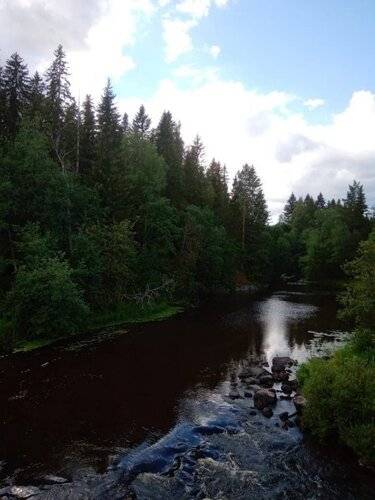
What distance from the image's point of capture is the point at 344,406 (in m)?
16.3

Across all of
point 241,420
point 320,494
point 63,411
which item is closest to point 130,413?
point 63,411

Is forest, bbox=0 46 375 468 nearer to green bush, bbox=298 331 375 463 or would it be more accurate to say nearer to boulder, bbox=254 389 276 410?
green bush, bbox=298 331 375 463

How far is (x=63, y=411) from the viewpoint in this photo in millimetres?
20016

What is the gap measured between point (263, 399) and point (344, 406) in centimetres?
578

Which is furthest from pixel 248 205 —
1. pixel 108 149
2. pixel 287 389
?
pixel 287 389

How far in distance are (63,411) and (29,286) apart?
13.9m

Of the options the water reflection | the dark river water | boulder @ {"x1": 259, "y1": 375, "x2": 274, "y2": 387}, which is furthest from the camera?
the water reflection

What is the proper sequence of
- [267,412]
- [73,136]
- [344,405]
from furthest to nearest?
[73,136]
[267,412]
[344,405]

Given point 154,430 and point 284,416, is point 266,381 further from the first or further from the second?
point 154,430

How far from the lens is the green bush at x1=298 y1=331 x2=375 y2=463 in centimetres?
1563

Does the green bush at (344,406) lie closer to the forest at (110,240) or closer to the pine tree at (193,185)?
the forest at (110,240)

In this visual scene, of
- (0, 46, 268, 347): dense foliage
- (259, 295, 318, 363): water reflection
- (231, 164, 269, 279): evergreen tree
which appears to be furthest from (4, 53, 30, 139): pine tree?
(231, 164, 269, 279): evergreen tree

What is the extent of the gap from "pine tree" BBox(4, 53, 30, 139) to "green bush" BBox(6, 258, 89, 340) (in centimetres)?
2349

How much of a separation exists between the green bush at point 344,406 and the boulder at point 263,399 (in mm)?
3153
